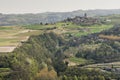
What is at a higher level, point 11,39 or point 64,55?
point 11,39

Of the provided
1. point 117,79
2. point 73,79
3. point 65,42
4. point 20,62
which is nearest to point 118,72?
point 117,79

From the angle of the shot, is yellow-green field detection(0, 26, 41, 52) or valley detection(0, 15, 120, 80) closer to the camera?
valley detection(0, 15, 120, 80)

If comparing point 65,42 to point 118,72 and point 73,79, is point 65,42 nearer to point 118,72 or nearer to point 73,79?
point 118,72

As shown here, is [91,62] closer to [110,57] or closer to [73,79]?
[110,57]

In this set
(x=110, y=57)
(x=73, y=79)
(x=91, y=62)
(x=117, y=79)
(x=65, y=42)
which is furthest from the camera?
(x=65, y=42)

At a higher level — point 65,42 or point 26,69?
point 26,69

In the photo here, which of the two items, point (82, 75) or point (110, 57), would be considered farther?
point (110, 57)

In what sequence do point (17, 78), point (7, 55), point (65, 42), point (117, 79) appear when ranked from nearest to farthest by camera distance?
point (17, 78)
point (117, 79)
point (7, 55)
point (65, 42)

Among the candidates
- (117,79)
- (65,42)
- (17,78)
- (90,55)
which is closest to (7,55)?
(17,78)

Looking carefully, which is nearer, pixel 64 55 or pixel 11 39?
pixel 64 55

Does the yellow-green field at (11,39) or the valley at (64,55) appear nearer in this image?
the valley at (64,55)
